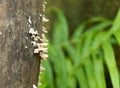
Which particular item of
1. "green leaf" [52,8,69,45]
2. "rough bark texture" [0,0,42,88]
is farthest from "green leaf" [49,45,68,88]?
"rough bark texture" [0,0,42,88]

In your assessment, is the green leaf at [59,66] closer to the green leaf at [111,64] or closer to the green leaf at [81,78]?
the green leaf at [81,78]

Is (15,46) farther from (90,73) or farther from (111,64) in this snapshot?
(90,73)

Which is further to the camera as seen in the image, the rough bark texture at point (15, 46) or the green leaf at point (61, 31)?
the green leaf at point (61, 31)

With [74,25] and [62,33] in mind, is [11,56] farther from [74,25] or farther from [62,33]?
[74,25]

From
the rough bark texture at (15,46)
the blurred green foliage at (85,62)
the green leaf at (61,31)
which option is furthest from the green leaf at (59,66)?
the rough bark texture at (15,46)

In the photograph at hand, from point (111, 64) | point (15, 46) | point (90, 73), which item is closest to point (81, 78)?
point (90, 73)

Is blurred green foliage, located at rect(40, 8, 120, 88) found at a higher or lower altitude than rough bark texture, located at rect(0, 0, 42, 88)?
higher

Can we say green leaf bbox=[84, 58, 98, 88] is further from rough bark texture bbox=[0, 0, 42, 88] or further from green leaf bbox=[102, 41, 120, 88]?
rough bark texture bbox=[0, 0, 42, 88]

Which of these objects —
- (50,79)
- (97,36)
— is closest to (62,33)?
(97,36)
